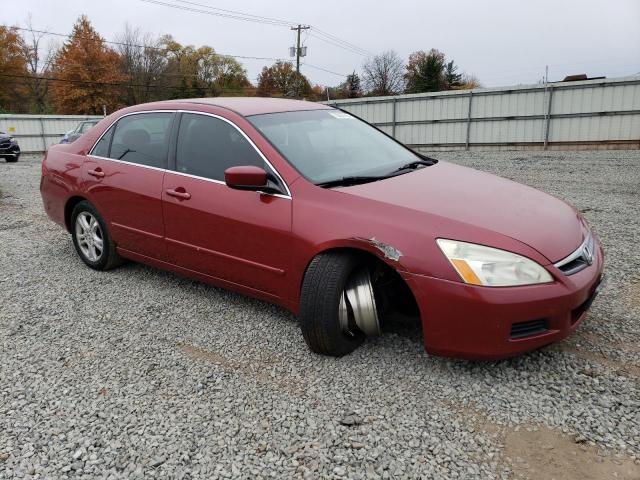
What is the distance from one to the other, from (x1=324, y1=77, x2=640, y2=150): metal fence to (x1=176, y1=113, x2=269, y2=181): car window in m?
15.9

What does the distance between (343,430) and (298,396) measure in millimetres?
372

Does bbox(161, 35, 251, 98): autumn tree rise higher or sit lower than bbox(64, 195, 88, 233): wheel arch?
higher

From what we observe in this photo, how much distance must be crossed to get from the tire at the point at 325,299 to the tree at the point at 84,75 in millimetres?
46171

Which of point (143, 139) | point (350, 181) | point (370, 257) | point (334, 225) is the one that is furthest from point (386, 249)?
point (143, 139)

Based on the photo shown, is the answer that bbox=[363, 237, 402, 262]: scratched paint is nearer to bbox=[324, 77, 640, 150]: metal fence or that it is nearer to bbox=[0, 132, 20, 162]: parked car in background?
bbox=[324, 77, 640, 150]: metal fence

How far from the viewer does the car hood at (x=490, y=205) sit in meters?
2.67

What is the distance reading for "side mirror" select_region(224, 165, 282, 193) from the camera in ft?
10.3

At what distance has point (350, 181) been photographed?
10.5 feet

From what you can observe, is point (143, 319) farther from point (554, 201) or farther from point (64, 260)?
point (554, 201)

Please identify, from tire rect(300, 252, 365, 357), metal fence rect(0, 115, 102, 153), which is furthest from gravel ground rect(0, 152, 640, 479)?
metal fence rect(0, 115, 102, 153)

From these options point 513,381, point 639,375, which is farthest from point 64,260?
point 639,375

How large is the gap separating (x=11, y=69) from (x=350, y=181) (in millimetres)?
50197

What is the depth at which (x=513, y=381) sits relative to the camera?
2717 mm

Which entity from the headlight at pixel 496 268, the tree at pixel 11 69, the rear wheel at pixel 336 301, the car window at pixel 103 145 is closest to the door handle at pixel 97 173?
the car window at pixel 103 145
